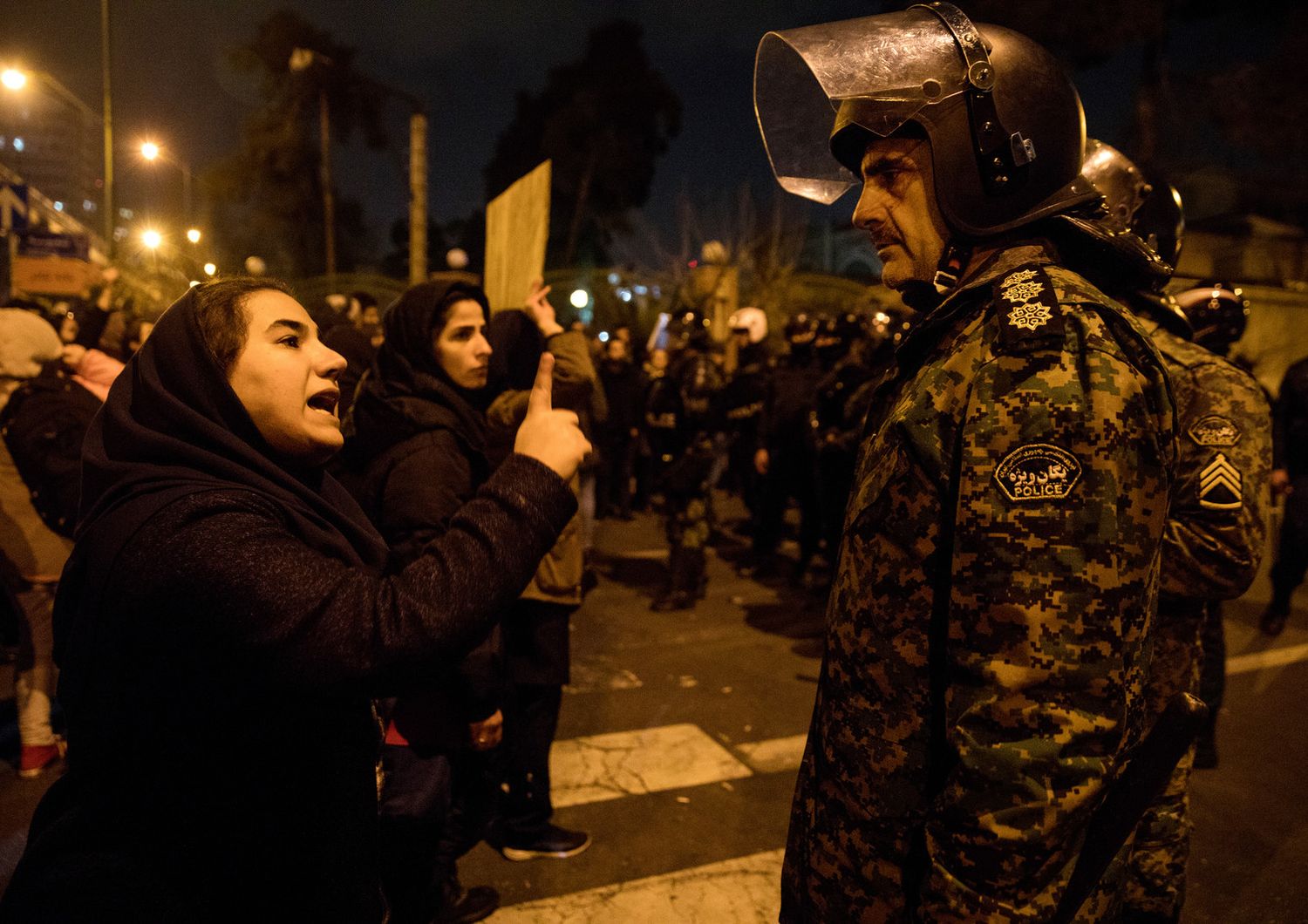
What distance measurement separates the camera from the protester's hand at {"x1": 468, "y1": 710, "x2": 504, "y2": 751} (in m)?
2.45

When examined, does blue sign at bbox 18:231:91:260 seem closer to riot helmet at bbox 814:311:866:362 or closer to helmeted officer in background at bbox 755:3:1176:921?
riot helmet at bbox 814:311:866:362

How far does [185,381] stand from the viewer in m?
1.45

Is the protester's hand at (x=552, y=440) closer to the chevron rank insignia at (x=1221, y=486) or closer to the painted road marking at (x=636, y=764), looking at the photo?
the chevron rank insignia at (x=1221, y=486)

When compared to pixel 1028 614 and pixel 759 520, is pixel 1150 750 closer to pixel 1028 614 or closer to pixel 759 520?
pixel 1028 614

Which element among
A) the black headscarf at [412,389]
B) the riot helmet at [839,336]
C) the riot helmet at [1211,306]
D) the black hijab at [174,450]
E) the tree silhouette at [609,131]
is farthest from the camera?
the tree silhouette at [609,131]

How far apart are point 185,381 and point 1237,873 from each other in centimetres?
415

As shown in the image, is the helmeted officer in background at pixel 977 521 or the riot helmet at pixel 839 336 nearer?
the helmeted officer in background at pixel 977 521

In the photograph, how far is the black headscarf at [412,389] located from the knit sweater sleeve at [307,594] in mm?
1208

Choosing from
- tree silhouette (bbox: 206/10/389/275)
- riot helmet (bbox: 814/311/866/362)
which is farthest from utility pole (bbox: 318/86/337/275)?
riot helmet (bbox: 814/311/866/362)

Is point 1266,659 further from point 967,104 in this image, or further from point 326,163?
point 326,163

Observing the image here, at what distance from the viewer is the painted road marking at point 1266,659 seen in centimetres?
573

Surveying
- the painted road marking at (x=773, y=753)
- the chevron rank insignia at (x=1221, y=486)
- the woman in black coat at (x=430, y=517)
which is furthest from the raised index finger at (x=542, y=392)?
the painted road marking at (x=773, y=753)

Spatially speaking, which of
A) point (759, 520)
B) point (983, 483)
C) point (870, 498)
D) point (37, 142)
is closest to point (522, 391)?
point (870, 498)

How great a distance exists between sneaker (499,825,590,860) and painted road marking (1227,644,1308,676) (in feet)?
15.7
